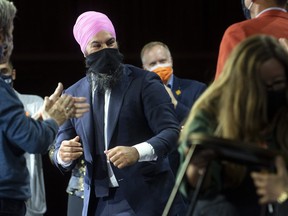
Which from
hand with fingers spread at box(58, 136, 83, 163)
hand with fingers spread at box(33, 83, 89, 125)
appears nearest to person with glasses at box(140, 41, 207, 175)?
hand with fingers spread at box(58, 136, 83, 163)

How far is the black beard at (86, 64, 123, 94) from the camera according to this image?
4535 millimetres

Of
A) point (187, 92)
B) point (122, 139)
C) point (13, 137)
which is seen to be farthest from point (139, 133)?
point (187, 92)

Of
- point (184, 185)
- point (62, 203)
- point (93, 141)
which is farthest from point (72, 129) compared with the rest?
point (62, 203)

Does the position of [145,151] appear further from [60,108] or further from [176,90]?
[176,90]

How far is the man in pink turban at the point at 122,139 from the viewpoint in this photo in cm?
442

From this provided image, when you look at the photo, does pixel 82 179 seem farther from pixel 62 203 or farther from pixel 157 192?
pixel 62 203

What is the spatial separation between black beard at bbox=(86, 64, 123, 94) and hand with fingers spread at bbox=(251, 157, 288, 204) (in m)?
1.74

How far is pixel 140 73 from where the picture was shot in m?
4.59

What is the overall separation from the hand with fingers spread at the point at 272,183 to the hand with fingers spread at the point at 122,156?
133 centimetres

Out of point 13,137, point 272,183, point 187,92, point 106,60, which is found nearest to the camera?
point 272,183

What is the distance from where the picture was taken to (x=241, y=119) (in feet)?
10.00

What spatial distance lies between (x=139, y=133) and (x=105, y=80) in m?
0.30

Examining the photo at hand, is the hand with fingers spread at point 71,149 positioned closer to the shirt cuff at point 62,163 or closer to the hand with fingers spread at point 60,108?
the shirt cuff at point 62,163

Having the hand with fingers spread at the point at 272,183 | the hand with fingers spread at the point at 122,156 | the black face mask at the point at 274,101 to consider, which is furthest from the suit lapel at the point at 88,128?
the hand with fingers spread at the point at 272,183
